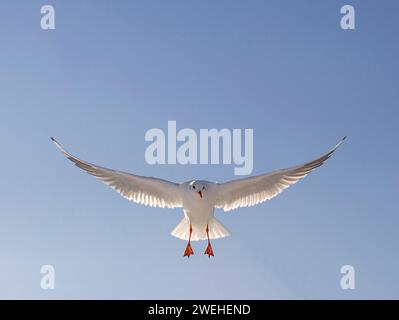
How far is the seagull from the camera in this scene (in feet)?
44.3

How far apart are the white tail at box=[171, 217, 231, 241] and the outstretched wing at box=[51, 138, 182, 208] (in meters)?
0.32

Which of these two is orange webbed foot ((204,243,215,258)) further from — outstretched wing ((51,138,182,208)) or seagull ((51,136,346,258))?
outstretched wing ((51,138,182,208))

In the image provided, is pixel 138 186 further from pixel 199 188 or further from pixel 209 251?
pixel 209 251

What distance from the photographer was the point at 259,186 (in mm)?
13766

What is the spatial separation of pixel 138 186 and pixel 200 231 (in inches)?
44.4

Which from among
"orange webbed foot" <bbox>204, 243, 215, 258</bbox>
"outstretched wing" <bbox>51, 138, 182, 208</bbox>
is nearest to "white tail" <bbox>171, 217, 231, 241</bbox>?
"orange webbed foot" <bbox>204, 243, 215, 258</bbox>

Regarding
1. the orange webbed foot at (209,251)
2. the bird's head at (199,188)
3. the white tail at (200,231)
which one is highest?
the bird's head at (199,188)

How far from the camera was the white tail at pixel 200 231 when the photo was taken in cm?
1388

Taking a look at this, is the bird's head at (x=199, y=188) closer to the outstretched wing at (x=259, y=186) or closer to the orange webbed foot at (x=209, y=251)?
the outstretched wing at (x=259, y=186)

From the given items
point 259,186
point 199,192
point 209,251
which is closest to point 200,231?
point 209,251

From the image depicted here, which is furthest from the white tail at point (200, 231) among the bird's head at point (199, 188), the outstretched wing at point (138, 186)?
the bird's head at point (199, 188)
